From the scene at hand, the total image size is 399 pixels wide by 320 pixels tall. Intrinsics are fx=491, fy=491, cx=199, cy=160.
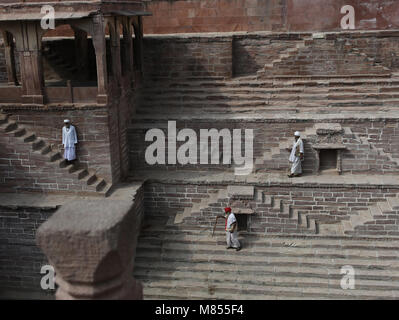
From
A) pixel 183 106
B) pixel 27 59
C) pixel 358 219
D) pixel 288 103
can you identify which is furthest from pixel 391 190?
pixel 27 59

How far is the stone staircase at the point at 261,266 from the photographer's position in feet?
34.0

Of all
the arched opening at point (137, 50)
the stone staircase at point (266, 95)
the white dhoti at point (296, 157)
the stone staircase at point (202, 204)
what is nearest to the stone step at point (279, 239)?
the stone staircase at point (202, 204)

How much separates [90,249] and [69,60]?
43.1 feet

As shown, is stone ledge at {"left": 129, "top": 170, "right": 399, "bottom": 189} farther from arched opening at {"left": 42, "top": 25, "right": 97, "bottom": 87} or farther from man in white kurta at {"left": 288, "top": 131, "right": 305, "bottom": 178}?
arched opening at {"left": 42, "top": 25, "right": 97, "bottom": 87}

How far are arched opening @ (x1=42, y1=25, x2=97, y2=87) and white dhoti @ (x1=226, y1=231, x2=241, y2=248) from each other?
6540mm

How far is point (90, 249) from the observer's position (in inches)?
164

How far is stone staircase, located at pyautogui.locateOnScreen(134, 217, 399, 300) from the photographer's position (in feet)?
34.0

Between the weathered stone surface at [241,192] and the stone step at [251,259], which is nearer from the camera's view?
the stone step at [251,259]

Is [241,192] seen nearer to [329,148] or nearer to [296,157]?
[296,157]

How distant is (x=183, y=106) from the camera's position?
1402 centimetres

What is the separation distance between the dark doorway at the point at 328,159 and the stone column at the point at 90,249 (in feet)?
29.0

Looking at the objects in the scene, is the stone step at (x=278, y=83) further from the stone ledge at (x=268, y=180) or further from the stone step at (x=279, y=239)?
the stone step at (x=279, y=239)

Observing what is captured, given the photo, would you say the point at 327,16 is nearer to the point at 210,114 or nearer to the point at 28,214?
the point at 210,114

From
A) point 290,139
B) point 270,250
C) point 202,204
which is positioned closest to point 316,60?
point 290,139
